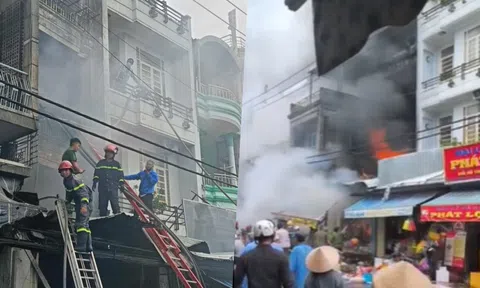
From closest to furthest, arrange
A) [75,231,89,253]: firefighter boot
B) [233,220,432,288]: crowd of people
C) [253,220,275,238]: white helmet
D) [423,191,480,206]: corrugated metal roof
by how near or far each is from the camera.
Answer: [423,191,480,206]: corrugated metal roof, [233,220,432,288]: crowd of people, [253,220,275,238]: white helmet, [75,231,89,253]: firefighter boot

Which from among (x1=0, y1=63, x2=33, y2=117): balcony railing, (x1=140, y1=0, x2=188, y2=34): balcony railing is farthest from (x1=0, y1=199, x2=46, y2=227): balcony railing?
Result: (x1=140, y1=0, x2=188, y2=34): balcony railing

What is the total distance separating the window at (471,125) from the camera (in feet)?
3.28

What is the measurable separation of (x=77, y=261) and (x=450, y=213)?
0.93 metres

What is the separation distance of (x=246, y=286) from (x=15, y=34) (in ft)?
2.98

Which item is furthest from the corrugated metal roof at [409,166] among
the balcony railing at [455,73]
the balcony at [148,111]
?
the balcony at [148,111]

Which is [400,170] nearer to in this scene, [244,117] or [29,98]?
[244,117]

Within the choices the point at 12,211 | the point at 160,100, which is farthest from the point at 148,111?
the point at 12,211

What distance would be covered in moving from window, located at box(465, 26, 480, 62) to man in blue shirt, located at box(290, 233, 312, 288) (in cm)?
51

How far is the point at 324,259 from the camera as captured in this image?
1.18 m

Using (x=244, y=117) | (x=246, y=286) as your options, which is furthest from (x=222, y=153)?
(x=246, y=286)

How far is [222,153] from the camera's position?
1489 mm

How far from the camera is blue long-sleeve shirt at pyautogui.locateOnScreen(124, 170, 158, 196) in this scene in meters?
1.45

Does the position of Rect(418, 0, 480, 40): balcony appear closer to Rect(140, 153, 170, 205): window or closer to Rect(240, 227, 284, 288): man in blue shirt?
Rect(240, 227, 284, 288): man in blue shirt

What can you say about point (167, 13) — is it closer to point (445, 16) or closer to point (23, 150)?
point (23, 150)
